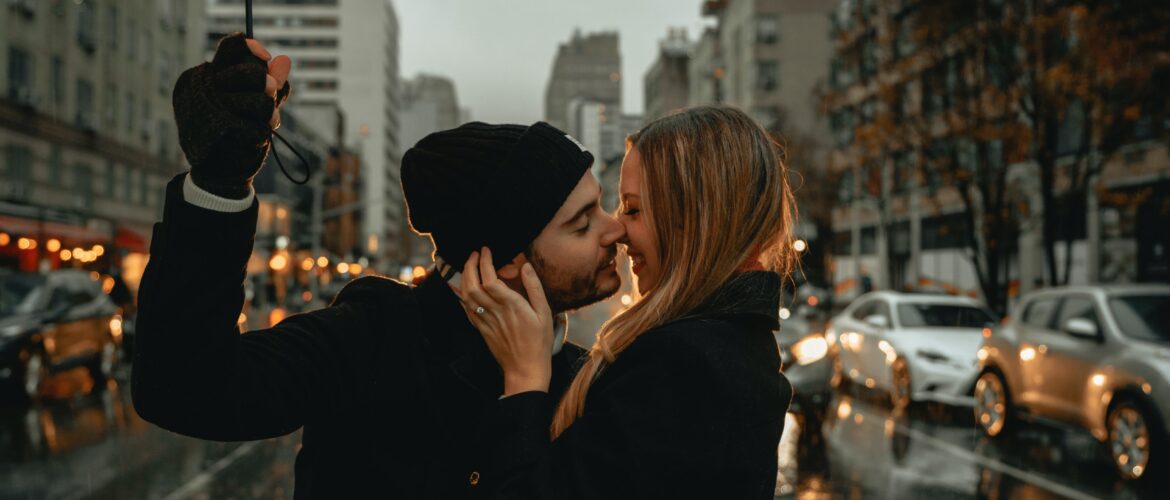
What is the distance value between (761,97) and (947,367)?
202 feet

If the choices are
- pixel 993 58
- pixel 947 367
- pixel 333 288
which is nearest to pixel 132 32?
pixel 333 288

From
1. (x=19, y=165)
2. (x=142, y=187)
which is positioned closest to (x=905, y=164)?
(x=19, y=165)

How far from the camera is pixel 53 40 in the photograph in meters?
36.5

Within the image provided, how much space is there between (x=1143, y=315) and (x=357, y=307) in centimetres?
966

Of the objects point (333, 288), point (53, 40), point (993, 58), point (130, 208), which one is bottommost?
point (333, 288)

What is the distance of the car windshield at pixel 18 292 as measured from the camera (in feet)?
48.0

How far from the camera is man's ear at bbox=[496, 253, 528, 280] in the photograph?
228 cm

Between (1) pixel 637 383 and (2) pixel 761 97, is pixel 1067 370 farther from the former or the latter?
(2) pixel 761 97

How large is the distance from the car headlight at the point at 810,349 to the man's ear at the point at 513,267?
10548 mm

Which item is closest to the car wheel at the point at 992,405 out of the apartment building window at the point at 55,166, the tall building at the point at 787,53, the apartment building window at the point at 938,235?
the apartment building window at the point at 938,235

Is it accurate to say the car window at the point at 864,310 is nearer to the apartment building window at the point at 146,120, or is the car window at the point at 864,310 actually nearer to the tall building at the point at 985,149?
the tall building at the point at 985,149

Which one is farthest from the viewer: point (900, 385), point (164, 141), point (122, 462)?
point (164, 141)

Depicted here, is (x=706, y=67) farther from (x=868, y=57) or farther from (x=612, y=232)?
(x=612, y=232)

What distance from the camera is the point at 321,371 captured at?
207cm
